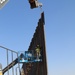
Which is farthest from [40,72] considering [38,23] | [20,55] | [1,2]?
[1,2]

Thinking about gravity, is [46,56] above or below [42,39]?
below

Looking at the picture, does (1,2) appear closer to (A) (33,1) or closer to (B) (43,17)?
(A) (33,1)

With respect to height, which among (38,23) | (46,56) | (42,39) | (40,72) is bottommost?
(40,72)

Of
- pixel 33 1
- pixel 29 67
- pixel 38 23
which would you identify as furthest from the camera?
pixel 29 67

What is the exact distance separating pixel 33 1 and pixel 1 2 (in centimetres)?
333

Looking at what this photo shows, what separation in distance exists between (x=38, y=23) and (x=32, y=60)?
200 inches

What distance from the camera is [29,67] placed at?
34.4m

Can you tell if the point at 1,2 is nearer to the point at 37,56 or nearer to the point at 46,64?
the point at 46,64

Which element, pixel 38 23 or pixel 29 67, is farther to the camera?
pixel 29 67

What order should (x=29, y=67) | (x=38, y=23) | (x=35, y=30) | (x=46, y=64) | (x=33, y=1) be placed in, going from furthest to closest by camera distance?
(x=29, y=67), (x=35, y=30), (x=38, y=23), (x=46, y=64), (x=33, y=1)

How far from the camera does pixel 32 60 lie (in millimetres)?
26734

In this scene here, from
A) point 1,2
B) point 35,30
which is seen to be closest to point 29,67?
point 35,30

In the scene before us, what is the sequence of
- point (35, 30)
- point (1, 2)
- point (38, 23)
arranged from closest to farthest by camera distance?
point (1, 2), point (38, 23), point (35, 30)

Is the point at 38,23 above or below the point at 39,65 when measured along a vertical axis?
above
